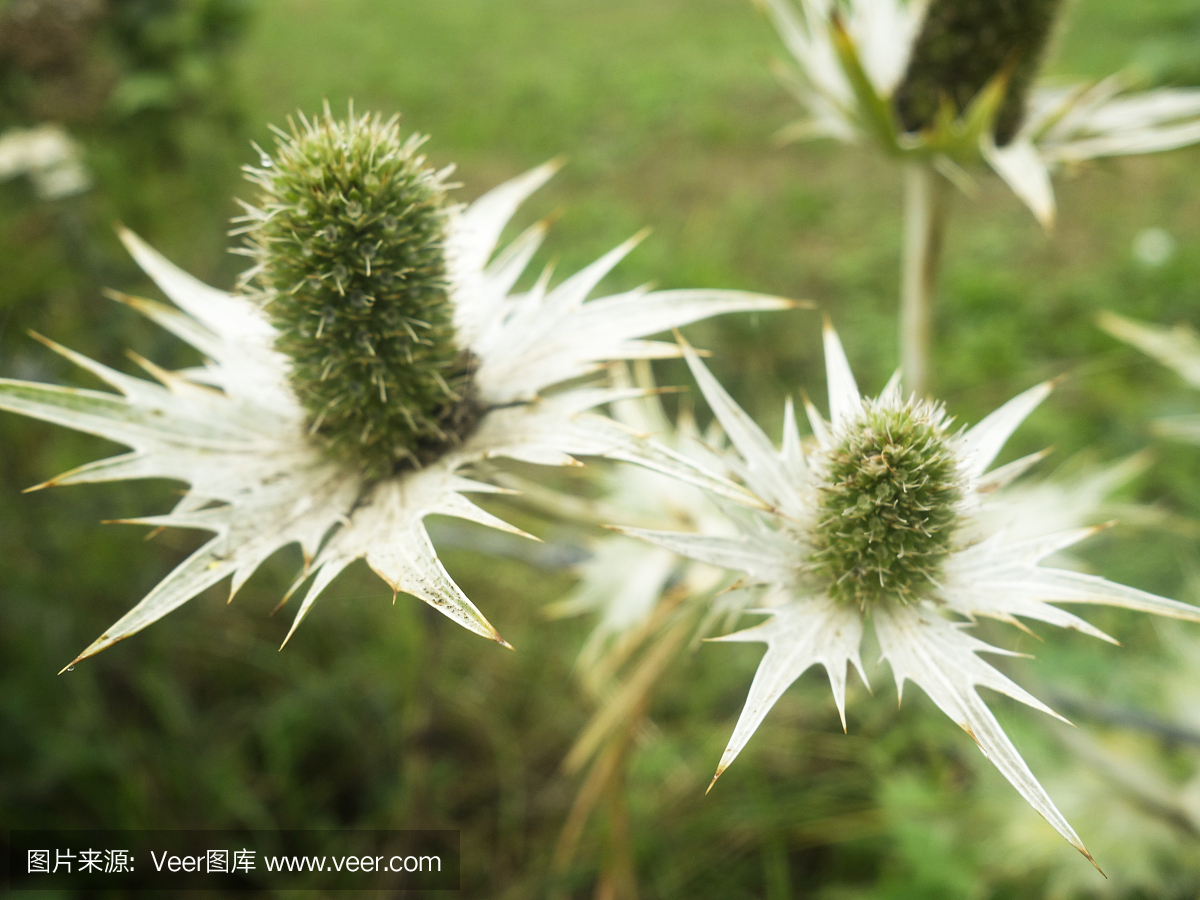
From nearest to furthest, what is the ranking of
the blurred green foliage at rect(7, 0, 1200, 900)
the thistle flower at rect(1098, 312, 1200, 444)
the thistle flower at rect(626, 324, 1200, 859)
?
the thistle flower at rect(626, 324, 1200, 859)
the thistle flower at rect(1098, 312, 1200, 444)
the blurred green foliage at rect(7, 0, 1200, 900)

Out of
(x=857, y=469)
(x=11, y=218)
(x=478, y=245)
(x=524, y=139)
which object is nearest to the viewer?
(x=857, y=469)

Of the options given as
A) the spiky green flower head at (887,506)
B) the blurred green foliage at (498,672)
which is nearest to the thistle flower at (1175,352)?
the blurred green foliage at (498,672)

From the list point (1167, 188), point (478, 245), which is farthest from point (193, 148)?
point (1167, 188)

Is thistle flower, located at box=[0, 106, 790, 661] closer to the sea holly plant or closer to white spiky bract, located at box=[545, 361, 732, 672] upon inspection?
white spiky bract, located at box=[545, 361, 732, 672]

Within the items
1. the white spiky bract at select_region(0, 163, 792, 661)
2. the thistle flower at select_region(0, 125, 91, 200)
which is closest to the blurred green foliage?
the thistle flower at select_region(0, 125, 91, 200)

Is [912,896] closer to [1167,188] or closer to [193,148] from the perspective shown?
[193,148]
